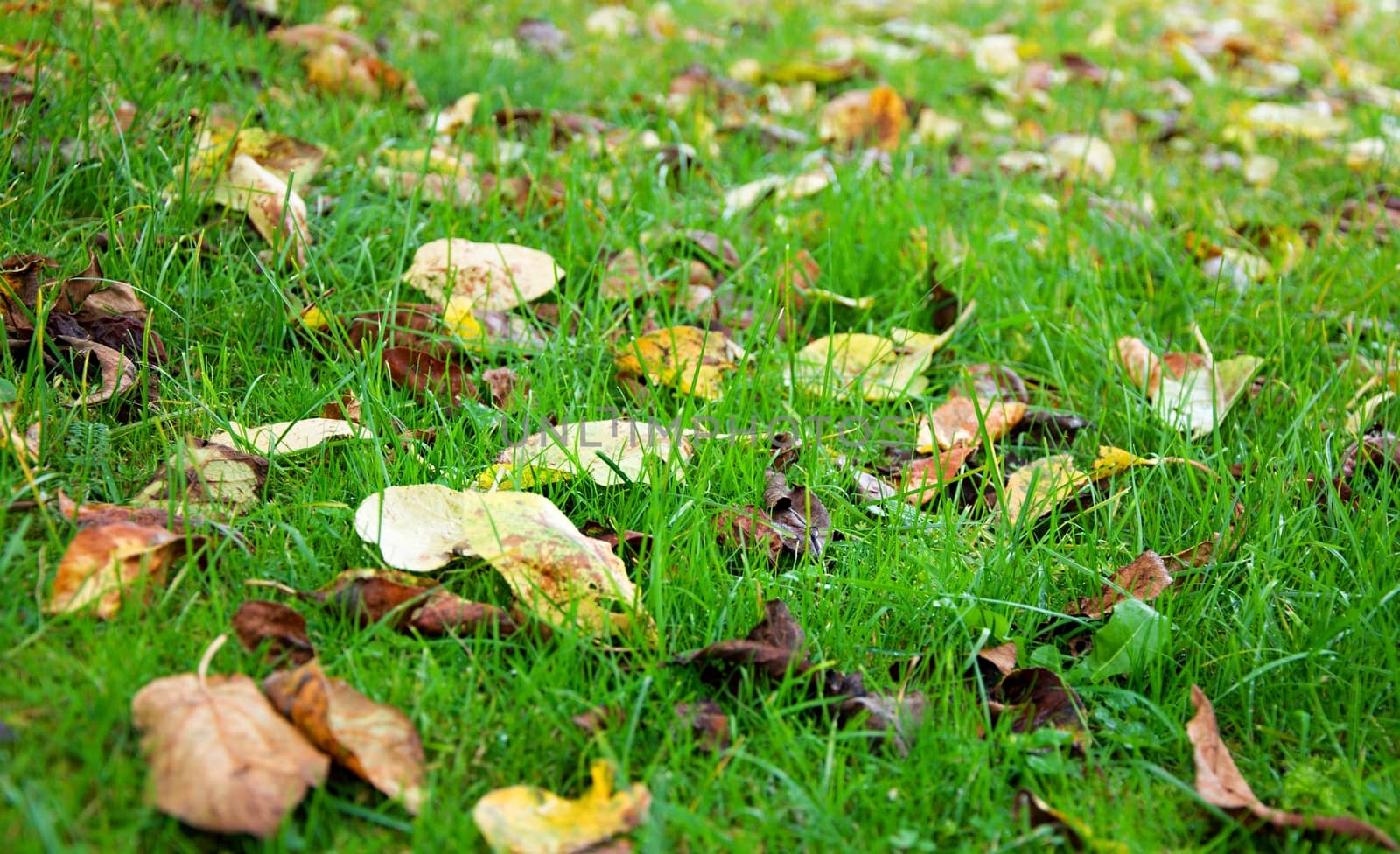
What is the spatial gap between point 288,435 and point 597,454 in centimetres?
48

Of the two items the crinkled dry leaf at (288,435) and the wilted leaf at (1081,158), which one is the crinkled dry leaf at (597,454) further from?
the wilted leaf at (1081,158)

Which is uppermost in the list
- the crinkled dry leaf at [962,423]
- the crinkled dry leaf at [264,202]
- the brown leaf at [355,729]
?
the crinkled dry leaf at [264,202]

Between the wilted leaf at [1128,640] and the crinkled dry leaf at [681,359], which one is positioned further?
the crinkled dry leaf at [681,359]

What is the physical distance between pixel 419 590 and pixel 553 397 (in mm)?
633

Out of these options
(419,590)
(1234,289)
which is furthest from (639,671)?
(1234,289)

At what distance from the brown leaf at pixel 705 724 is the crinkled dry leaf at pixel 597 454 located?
0.43 m

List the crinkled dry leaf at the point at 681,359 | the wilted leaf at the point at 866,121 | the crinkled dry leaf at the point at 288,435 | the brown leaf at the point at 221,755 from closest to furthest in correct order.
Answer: the brown leaf at the point at 221,755, the crinkled dry leaf at the point at 288,435, the crinkled dry leaf at the point at 681,359, the wilted leaf at the point at 866,121

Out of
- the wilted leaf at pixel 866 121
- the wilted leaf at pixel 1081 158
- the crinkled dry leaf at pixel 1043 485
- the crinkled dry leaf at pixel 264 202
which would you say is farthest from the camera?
the wilted leaf at pixel 866 121

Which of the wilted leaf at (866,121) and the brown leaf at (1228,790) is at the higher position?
the wilted leaf at (866,121)

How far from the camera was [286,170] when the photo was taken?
247 cm

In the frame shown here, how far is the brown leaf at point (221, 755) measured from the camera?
3.75 ft

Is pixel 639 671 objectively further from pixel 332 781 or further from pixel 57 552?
pixel 57 552

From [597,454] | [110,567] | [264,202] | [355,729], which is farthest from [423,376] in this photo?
[355,729]

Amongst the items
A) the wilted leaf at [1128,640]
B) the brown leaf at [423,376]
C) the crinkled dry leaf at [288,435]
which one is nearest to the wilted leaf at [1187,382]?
the wilted leaf at [1128,640]
